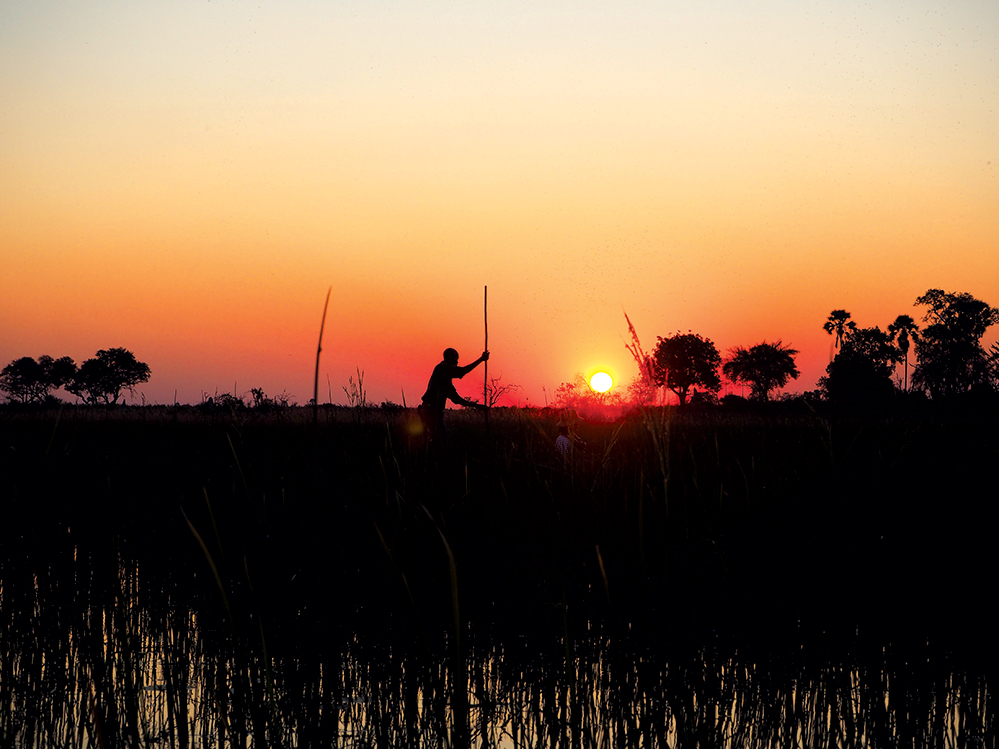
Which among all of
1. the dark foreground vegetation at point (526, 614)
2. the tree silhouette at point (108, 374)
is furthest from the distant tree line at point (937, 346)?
the tree silhouette at point (108, 374)

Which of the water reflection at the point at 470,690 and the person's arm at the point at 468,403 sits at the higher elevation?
the person's arm at the point at 468,403

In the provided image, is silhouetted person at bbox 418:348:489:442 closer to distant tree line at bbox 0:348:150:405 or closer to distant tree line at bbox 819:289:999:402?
distant tree line at bbox 819:289:999:402

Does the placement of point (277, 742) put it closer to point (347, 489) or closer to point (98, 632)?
point (98, 632)

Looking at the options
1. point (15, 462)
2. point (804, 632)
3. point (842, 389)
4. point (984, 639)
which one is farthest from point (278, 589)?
point (15, 462)

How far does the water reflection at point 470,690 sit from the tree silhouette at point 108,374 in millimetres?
88262

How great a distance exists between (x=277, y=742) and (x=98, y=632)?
5.37 ft

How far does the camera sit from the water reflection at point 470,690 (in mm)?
2918

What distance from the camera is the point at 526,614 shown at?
13.3 feet

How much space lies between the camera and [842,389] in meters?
3.55

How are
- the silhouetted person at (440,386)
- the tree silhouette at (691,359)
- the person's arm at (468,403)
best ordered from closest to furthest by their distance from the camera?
the person's arm at (468,403) < the silhouetted person at (440,386) < the tree silhouette at (691,359)

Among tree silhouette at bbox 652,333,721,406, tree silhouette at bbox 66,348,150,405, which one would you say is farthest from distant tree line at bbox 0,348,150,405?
tree silhouette at bbox 652,333,721,406

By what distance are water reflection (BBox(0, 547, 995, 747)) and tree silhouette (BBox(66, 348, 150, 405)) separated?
8826 centimetres

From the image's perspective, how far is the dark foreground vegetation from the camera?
2.99 metres

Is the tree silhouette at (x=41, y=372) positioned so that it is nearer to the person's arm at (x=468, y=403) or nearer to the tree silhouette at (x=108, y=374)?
the tree silhouette at (x=108, y=374)
